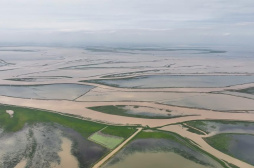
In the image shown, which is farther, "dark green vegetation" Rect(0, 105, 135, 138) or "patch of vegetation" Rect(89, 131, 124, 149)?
"dark green vegetation" Rect(0, 105, 135, 138)

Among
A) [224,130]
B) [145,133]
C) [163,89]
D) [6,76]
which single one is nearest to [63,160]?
[145,133]

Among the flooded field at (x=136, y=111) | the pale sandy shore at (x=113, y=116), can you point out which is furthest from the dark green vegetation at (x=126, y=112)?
the pale sandy shore at (x=113, y=116)

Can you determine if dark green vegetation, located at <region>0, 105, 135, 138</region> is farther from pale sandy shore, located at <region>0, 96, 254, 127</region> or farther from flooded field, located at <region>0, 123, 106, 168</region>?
pale sandy shore, located at <region>0, 96, 254, 127</region>

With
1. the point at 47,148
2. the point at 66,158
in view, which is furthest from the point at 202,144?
the point at 47,148

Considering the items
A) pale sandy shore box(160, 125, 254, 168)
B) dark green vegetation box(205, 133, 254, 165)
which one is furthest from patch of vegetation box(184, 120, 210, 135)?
dark green vegetation box(205, 133, 254, 165)

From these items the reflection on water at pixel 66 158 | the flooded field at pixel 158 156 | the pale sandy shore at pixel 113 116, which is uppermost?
the pale sandy shore at pixel 113 116

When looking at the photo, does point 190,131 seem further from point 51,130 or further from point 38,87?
point 38,87

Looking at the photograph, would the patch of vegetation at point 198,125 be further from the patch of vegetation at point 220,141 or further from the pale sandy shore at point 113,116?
the patch of vegetation at point 220,141

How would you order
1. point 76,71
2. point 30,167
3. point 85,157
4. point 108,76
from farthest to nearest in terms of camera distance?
point 76,71 → point 108,76 → point 85,157 → point 30,167
